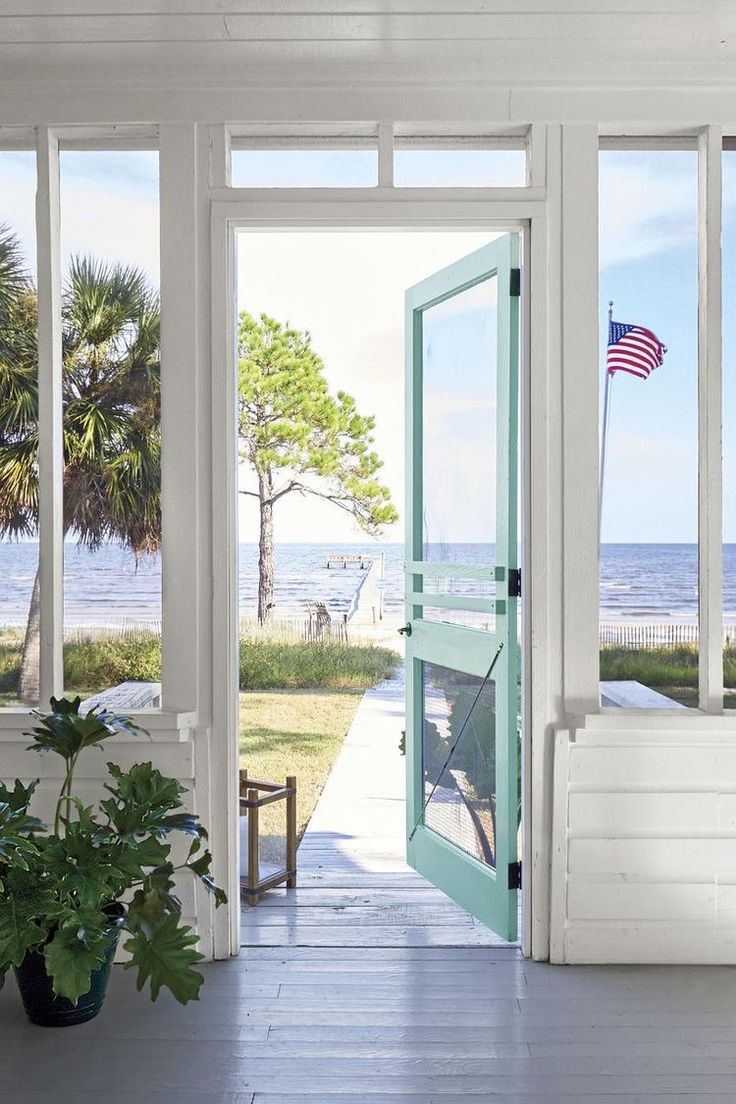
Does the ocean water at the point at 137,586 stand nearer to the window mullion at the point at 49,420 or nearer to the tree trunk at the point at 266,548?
the window mullion at the point at 49,420

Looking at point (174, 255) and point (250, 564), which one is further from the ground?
point (174, 255)

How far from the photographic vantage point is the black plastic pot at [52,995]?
2.51m

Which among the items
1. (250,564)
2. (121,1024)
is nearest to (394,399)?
(250,564)

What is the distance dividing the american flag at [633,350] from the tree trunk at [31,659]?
2.01m

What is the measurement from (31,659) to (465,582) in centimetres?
152

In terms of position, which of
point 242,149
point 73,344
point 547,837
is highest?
point 242,149

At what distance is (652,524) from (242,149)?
1827 millimetres

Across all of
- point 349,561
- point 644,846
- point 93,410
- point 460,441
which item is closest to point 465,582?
point 460,441

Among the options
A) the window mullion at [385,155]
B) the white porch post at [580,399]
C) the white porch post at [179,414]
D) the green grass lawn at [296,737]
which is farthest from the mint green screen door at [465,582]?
the green grass lawn at [296,737]

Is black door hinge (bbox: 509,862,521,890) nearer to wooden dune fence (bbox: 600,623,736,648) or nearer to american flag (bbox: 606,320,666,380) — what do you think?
wooden dune fence (bbox: 600,623,736,648)

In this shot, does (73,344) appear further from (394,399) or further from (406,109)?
(394,399)

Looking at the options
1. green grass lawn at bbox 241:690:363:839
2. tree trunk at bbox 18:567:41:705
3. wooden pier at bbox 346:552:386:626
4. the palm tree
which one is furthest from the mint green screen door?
wooden pier at bbox 346:552:386:626

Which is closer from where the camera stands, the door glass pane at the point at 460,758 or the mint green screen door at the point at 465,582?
the mint green screen door at the point at 465,582

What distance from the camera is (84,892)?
2.35 metres
